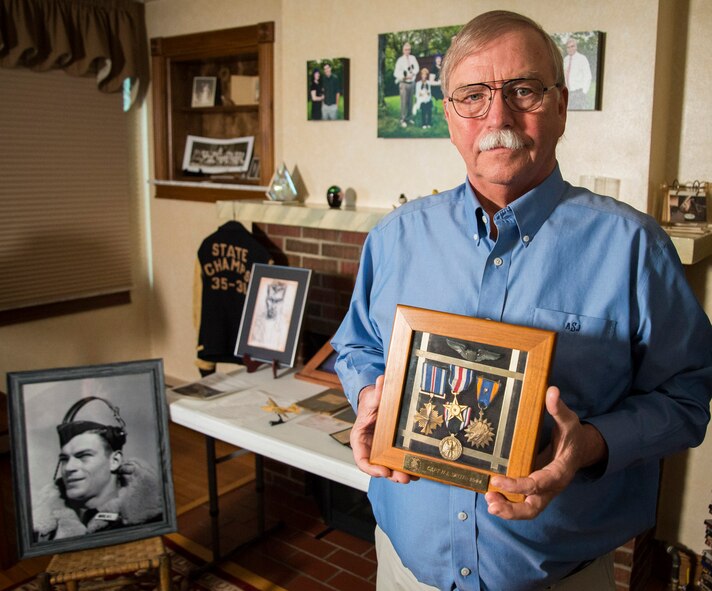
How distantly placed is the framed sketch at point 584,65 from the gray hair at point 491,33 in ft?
4.06

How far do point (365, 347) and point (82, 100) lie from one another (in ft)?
10.9

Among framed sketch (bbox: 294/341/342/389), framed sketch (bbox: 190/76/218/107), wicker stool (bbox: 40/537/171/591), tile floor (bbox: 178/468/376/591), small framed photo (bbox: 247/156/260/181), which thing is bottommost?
tile floor (bbox: 178/468/376/591)

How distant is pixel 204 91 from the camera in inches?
164

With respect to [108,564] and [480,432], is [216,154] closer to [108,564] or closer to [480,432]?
[108,564]

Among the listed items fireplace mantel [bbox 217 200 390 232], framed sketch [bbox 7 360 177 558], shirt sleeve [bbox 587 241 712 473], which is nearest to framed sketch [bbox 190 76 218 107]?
fireplace mantel [bbox 217 200 390 232]

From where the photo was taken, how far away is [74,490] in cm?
236

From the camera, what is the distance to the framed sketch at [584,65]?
2285 millimetres

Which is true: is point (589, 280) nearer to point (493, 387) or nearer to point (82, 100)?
point (493, 387)

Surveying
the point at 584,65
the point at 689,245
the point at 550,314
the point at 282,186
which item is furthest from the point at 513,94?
the point at 282,186

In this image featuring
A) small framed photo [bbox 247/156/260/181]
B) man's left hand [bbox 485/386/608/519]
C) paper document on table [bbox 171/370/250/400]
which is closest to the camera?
man's left hand [bbox 485/386/608/519]

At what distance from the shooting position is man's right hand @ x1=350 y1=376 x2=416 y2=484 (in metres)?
1.16

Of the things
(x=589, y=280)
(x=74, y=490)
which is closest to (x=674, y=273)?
(x=589, y=280)

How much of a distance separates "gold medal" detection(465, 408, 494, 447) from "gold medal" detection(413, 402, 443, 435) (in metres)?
0.06

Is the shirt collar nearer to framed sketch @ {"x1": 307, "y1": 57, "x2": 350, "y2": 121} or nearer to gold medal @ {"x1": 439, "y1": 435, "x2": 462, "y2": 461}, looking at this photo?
gold medal @ {"x1": 439, "y1": 435, "x2": 462, "y2": 461}
